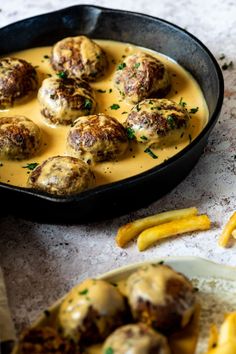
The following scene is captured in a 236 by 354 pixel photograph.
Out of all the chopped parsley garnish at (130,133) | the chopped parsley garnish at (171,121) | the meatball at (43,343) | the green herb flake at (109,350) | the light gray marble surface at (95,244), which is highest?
the chopped parsley garnish at (171,121)

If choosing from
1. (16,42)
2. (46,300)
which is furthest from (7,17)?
(46,300)

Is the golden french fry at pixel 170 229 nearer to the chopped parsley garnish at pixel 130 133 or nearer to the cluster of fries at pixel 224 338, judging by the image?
the chopped parsley garnish at pixel 130 133

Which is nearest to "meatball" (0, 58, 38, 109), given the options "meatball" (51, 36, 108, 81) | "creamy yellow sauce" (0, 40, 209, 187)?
"creamy yellow sauce" (0, 40, 209, 187)

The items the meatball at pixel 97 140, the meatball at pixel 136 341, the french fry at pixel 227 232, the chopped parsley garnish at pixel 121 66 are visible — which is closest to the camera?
the meatball at pixel 136 341

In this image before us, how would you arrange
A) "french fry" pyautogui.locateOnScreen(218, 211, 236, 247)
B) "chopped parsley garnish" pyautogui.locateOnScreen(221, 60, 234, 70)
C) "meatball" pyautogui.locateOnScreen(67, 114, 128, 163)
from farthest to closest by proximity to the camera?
"chopped parsley garnish" pyautogui.locateOnScreen(221, 60, 234, 70)
"meatball" pyautogui.locateOnScreen(67, 114, 128, 163)
"french fry" pyautogui.locateOnScreen(218, 211, 236, 247)

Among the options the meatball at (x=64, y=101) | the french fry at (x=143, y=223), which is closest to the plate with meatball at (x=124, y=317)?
the french fry at (x=143, y=223)

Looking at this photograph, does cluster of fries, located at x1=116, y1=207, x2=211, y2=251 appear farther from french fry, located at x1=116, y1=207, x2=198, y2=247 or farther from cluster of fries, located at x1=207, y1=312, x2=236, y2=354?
cluster of fries, located at x1=207, y1=312, x2=236, y2=354
